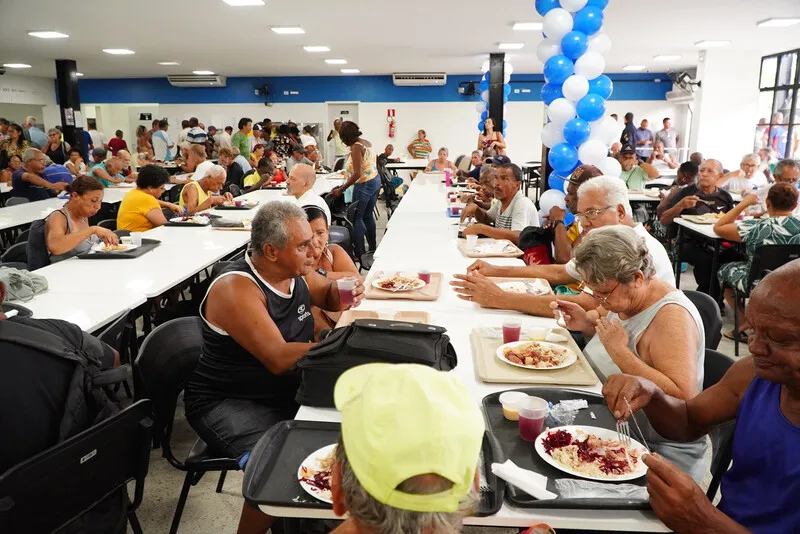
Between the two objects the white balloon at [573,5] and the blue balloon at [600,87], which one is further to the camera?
the blue balloon at [600,87]

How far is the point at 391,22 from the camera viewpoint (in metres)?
8.63

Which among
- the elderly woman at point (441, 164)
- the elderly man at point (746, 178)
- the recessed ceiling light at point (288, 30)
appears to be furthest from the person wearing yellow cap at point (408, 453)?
the elderly woman at point (441, 164)

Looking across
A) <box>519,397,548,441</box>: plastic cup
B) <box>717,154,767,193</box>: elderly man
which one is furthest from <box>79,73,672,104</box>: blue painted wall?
<box>519,397,548,441</box>: plastic cup

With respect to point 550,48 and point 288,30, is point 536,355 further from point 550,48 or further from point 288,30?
point 288,30

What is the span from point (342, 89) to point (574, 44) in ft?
43.9

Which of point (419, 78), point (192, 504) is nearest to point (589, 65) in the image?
point (192, 504)

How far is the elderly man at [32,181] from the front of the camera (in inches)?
292

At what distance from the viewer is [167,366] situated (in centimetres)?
224

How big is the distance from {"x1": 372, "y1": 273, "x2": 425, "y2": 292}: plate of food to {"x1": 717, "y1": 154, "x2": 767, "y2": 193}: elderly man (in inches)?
233

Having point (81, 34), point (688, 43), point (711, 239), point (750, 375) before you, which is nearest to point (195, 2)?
point (81, 34)

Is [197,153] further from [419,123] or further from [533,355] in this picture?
[419,123]

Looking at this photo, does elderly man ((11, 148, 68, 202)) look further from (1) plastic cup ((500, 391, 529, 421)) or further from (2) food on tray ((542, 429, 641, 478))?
(2) food on tray ((542, 429, 641, 478))

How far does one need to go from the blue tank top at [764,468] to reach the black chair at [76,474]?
1.65 m

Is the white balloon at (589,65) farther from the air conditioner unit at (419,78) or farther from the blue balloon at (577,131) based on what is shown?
the air conditioner unit at (419,78)
